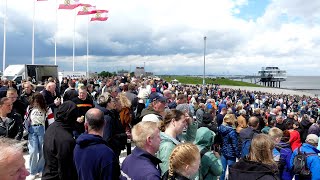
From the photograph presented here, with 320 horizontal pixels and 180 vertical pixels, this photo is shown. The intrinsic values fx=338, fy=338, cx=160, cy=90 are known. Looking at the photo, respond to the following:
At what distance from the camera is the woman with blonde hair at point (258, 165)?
12.7 ft

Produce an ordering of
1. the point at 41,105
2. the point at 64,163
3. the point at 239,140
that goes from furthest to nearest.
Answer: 1. the point at 239,140
2. the point at 41,105
3. the point at 64,163

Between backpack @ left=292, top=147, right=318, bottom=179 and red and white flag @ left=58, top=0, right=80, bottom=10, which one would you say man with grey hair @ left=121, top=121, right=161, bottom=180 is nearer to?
backpack @ left=292, top=147, right=318, bottom=179

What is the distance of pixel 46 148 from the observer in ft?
14.8

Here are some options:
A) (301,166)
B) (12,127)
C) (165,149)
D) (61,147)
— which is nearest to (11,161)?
(165,149)

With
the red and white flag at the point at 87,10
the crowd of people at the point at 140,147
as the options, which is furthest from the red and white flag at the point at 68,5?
the crowd of people at the point at 140,147

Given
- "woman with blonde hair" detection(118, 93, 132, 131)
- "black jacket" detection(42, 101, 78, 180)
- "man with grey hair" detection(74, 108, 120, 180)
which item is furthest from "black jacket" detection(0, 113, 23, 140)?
"man with grey hair" detection(74, 108, 120, 180)

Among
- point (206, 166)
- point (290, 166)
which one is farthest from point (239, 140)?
point (206, 166)

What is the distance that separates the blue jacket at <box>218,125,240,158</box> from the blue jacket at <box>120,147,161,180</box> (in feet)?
13.3

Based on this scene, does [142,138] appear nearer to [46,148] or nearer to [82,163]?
[82,163]

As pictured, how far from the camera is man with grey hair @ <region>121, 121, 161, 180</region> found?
3.15 meters

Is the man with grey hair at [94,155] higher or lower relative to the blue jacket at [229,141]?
higher

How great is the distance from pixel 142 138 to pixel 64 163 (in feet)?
4.80

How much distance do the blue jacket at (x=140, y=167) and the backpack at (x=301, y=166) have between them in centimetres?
403

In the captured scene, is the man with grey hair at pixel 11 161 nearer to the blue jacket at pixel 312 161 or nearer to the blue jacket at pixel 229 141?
the blue jacket at pixel 229 141
